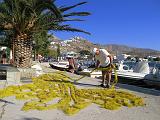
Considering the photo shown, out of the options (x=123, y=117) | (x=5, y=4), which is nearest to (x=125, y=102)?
(x=123, y=117)

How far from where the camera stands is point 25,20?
18906mm

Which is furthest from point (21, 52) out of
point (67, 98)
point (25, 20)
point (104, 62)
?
point (67, 98)

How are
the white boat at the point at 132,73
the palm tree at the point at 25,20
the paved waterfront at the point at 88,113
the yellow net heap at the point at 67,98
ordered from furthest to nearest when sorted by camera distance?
the white boat at the point at 132,73, the palm tree at the point at 25,20, the yellow net heap at the point at 67,98, the paved waterfront at the point at 88,113

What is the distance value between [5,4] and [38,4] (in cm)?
256

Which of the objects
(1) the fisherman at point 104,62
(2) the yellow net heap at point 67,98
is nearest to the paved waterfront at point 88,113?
(2) the yellow net heap at point 67,98

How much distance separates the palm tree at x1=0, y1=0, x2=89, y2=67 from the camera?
18531 millimetres

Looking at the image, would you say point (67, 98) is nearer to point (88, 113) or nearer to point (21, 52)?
point (88, 113)

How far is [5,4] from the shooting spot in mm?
20094

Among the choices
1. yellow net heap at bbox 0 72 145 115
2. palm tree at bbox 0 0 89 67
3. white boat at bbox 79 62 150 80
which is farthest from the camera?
white boat at bbox 79 62 150 80

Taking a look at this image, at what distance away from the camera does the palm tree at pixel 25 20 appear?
60.8ft

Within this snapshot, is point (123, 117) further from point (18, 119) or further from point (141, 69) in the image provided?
point (141, 69)

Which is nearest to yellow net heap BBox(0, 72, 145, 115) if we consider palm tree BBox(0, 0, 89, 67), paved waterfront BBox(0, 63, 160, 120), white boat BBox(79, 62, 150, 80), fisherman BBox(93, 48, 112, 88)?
paved waterfront BBox(0, 63, 160, 120)

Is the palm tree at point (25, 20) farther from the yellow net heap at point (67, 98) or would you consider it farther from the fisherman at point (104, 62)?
the yellow net heap at point (67, 98)

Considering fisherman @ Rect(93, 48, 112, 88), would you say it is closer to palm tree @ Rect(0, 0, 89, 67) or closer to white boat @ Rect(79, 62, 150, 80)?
palm tree @ Rect(0, 0, 89, 67)
